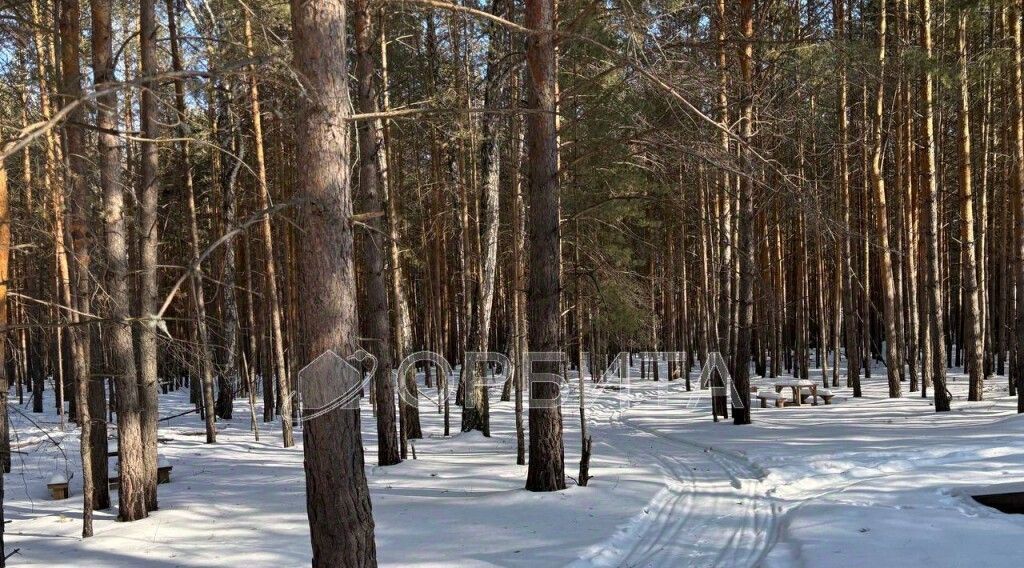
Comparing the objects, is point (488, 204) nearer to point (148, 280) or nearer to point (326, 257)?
point (148, 280)

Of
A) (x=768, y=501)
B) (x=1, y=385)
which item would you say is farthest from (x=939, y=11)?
(x=1, y=385)

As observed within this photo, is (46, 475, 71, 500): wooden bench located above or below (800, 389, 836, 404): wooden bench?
above

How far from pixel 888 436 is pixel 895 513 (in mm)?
5488

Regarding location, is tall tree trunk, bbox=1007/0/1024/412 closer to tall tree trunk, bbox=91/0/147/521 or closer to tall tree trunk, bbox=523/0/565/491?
tall tree trunk, bbox=523/0/565/491

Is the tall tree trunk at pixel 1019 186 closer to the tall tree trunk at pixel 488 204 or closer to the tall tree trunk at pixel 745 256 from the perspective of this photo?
the tall tree trunk at pixel 745 256

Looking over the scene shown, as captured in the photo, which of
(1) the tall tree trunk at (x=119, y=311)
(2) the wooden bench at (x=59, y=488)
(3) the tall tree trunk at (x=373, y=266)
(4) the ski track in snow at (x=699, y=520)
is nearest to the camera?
(4) the ski track in snow at (x=699, y=520)

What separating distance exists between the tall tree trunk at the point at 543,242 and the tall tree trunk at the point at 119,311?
14.9 feet

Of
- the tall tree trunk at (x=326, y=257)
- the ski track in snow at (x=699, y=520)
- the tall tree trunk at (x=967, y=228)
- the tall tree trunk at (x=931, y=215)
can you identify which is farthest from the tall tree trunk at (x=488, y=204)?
the tall tree trunk at (x=326, y=257)

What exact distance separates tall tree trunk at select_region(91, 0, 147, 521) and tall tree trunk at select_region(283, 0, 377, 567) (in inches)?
204

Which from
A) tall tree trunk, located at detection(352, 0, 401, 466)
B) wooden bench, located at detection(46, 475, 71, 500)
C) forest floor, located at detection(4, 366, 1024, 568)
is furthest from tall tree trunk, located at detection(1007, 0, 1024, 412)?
wooden bench, located at detection(46, 475, 71, 500)

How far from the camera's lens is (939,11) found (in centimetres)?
1820

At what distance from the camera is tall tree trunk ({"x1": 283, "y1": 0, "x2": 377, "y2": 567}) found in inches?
174

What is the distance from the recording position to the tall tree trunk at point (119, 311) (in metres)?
8.63

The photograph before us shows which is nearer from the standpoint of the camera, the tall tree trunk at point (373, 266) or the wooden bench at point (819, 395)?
the tall tree trunk at point (373, 266)
